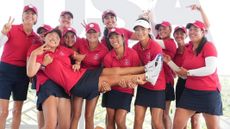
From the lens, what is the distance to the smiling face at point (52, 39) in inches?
113

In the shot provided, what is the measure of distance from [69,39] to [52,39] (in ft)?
1.04

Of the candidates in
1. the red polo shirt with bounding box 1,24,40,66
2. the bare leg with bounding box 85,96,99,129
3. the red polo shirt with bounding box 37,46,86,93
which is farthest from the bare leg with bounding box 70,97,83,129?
the red polo shirt with bounding box 1,24,40,66

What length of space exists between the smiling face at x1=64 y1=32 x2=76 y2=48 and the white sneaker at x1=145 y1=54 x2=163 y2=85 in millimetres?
857

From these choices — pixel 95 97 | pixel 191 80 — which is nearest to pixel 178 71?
pixel 191 80

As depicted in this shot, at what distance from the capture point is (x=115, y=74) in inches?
117

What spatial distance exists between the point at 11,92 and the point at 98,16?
176cm

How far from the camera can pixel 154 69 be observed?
2818 mm

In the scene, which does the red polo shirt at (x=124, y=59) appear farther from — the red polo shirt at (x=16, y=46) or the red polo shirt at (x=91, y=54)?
the red polo shirt at (x=16, y=46)

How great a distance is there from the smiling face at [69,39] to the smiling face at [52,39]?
0.26m

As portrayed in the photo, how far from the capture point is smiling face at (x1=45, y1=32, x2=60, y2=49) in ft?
9.40

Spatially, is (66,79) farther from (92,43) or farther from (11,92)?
(11,92)

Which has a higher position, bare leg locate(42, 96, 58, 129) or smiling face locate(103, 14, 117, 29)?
smiling face locate(103, 14, 117, 29)

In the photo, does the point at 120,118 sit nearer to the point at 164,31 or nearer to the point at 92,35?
the point at 92,35

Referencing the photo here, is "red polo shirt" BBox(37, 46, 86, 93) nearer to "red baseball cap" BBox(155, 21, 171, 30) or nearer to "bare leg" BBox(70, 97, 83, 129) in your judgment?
Result: "bare leg" BBox(70, 97, 83, 129)
